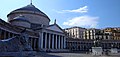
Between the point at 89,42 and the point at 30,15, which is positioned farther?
the point at 89,42

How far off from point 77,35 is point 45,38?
7281cm

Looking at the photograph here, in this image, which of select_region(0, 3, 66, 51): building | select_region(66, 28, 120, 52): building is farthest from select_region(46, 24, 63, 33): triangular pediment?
select_region(66, 28, 120, 52): building

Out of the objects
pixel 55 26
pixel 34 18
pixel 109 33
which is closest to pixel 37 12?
pixel 34 18

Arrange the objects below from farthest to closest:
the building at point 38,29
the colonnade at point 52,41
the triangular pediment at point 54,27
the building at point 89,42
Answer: the building at point 89,42 < the triangular pediment at point 54,27 < the colonnade at point 52,41 < the building at point 38,29

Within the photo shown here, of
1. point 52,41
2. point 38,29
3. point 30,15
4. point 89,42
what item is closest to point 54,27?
point 52,41

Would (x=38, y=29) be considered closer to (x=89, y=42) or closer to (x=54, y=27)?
(x=54, y=27)

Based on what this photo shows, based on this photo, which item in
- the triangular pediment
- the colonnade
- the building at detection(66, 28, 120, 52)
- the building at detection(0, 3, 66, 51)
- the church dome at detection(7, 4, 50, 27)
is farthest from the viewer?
the building at detection(66, 28, 120, 52)

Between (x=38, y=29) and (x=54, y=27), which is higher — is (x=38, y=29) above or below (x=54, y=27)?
below

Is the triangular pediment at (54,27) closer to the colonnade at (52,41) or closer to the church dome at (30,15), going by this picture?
the colonnade at (52,41)

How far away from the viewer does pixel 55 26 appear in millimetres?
72250

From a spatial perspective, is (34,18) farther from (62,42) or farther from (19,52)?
(19,52)

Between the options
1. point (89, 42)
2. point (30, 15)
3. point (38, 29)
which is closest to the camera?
point (38, 29)

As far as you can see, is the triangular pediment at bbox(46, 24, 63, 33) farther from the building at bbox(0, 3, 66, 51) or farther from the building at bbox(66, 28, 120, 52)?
the building at bbox(66, 28, 120, 52)

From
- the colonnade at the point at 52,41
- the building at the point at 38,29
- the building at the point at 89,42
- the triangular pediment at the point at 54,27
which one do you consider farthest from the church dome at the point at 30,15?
the building at the point at 89,42
